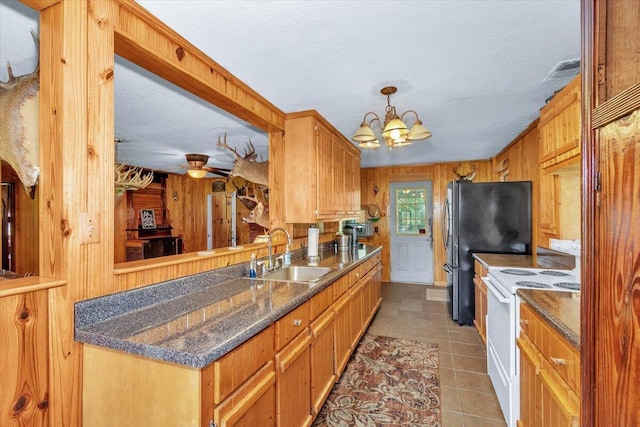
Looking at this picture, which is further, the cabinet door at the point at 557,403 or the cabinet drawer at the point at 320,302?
the cabinet drawer at the point at 320,302

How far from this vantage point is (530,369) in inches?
60.5

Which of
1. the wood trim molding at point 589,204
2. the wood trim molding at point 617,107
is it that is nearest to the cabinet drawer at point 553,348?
the wood trim molding at point 589,204

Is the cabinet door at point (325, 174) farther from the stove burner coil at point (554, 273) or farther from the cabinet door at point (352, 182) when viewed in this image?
the stove burner coil at point (554, 273)

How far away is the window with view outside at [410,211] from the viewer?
5969 mm

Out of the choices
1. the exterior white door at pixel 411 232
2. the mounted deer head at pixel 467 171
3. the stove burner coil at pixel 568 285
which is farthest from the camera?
the exterior white door at pixel 411 232

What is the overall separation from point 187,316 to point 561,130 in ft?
8.57

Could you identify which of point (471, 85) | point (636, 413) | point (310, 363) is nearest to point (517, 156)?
point (471, 85)

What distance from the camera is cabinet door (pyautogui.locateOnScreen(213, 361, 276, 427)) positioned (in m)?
1.08

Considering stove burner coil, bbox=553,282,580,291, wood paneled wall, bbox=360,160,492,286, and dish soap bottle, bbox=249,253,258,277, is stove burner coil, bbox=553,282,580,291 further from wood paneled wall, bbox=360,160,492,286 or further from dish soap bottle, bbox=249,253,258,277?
wood paneled wall, bbox=360,160,492,286

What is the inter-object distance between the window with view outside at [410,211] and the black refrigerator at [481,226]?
2.35 metres

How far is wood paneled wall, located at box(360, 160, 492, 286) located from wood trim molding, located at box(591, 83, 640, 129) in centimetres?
537

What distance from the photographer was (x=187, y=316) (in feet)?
4.38

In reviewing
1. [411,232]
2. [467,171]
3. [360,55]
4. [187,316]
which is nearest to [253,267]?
[187,316]

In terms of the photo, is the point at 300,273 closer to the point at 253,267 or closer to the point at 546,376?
the point at 253,267
